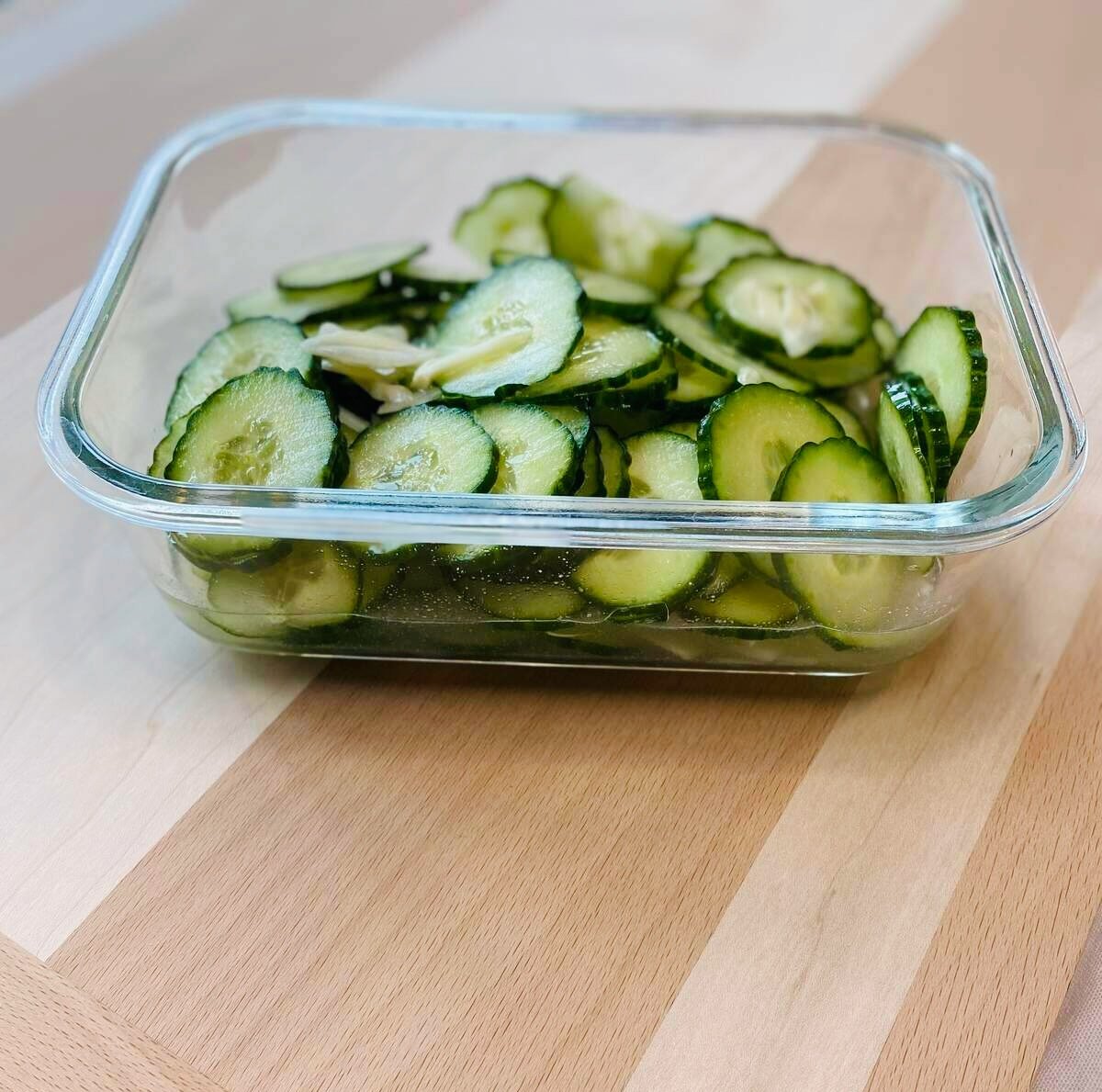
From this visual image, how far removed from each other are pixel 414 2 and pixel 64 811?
4.85 ft

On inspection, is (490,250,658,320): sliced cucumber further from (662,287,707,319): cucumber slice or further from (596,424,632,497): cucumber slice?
(596,424,632,497): cucumber slice

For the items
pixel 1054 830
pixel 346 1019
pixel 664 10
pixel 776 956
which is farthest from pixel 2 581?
pixel 664 10

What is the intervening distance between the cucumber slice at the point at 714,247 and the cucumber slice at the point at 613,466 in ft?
1.15

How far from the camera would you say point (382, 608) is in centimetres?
89

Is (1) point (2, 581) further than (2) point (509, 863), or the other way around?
(1) point (2, 581)

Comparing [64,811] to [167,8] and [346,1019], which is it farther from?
[167,8]

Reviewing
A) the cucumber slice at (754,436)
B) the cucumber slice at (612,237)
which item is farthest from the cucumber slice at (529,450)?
the cucumber slice at (612,237)

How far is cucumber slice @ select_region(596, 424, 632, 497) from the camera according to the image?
37.1 inches

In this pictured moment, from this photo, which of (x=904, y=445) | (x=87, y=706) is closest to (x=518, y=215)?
(x=904, y=445)

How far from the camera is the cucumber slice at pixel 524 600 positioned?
0.86m

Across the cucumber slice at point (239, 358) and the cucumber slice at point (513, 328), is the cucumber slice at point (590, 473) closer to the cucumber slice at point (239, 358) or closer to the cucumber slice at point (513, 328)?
the cucumber slice at point (513, 328)

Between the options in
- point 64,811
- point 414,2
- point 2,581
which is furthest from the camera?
point 414,2

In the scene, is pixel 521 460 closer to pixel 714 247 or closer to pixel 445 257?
pixel 714 247

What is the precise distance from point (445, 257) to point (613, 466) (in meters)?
0.58
